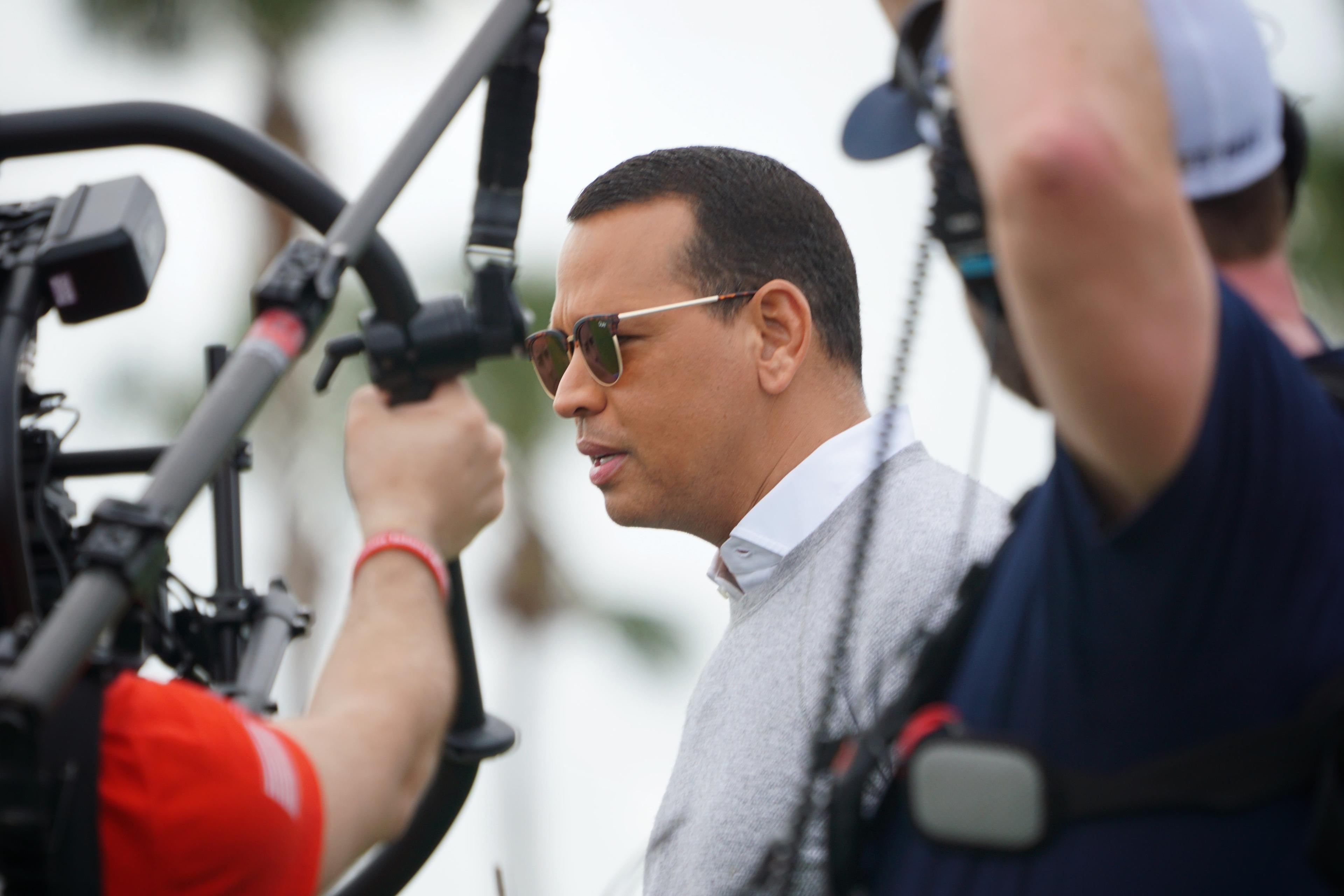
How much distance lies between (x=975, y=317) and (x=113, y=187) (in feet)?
4.00

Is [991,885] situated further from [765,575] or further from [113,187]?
[113,187]

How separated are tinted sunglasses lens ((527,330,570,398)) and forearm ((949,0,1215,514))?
6.02ft

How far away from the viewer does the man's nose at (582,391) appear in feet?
9.27

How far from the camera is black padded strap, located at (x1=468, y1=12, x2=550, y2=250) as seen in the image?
1490 mm

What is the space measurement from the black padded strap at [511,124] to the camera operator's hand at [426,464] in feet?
0.77

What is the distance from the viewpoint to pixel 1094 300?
40.8 inches

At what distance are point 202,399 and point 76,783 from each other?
41 centimetres

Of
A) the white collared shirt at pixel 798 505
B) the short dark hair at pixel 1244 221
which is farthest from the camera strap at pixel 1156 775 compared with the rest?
the white collared shirt at pixel 798 505

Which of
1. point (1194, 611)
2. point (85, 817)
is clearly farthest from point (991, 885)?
point (85, 817)

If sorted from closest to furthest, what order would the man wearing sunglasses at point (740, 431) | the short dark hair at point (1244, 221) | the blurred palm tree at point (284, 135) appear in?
the short dark hair at point (1244, 221), the man wearing sunglasses at point (740, 431), the blurred palm tree at point (284, 135)

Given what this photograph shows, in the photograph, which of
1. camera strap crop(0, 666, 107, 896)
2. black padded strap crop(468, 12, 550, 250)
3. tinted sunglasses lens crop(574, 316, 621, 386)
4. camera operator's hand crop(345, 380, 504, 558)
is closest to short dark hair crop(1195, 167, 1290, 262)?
black padded strap crop(468, 12, 550, 250)

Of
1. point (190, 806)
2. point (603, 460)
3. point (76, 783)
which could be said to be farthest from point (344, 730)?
point (603, 460)

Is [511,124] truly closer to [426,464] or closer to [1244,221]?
[426,464]

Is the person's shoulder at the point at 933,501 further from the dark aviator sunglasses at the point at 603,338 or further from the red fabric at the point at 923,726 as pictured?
the red fabric at the point at 923,726
